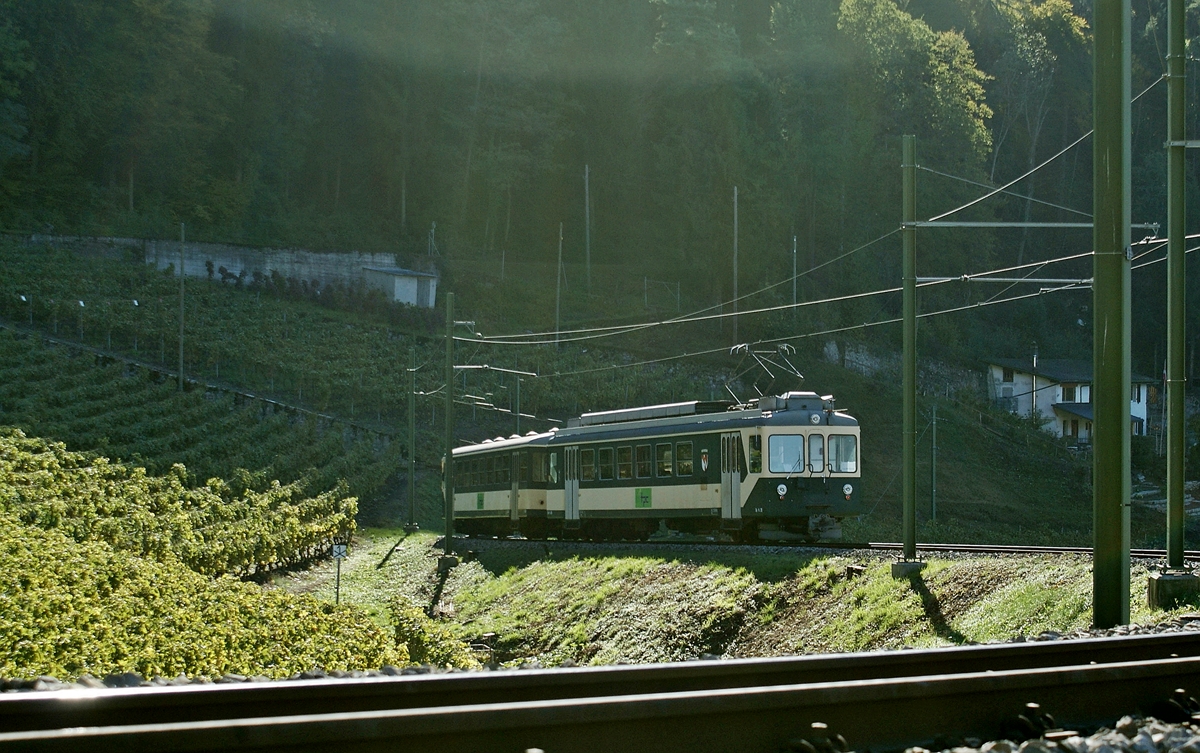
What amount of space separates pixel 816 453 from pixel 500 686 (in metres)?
17.3

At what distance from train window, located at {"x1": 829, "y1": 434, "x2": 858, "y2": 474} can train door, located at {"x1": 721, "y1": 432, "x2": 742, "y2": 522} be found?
1695 millimetres

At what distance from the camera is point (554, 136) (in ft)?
236

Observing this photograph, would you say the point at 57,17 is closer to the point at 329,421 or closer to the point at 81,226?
the point at 81,226

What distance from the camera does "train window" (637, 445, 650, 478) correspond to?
2461 centimetres

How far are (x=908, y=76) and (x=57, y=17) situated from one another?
4089 cm

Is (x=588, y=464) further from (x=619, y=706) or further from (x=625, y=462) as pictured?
(x=619, y=706)

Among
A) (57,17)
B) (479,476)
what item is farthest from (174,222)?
(479,476)

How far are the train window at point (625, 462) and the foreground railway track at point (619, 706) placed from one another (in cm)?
1780

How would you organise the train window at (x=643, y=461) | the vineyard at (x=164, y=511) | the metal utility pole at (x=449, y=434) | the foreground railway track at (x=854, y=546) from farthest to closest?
1. the metal utility pole at (x=449, y=434)
2. the train window at (x=643, y=461)
3. the vineyard at (x=164, y=511)
4. the foreground railway track at (x=854, y=546)

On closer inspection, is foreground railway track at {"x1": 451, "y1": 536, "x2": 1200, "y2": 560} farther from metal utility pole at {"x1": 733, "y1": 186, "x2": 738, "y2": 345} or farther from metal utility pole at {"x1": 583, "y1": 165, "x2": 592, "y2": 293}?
metal utility pole at {"x1": 583, "y1": 165, "x2": 592, "y2": 293}

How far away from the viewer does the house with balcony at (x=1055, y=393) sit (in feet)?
191

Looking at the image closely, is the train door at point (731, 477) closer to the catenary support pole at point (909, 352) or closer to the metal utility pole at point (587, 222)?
the catenary support pole at point (909, 352)

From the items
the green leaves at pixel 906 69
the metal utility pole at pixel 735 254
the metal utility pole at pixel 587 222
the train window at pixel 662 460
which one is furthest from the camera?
the metal utility pole at pixel 587 222

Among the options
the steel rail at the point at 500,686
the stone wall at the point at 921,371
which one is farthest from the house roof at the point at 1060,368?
the steel rail at the point at 500,686
